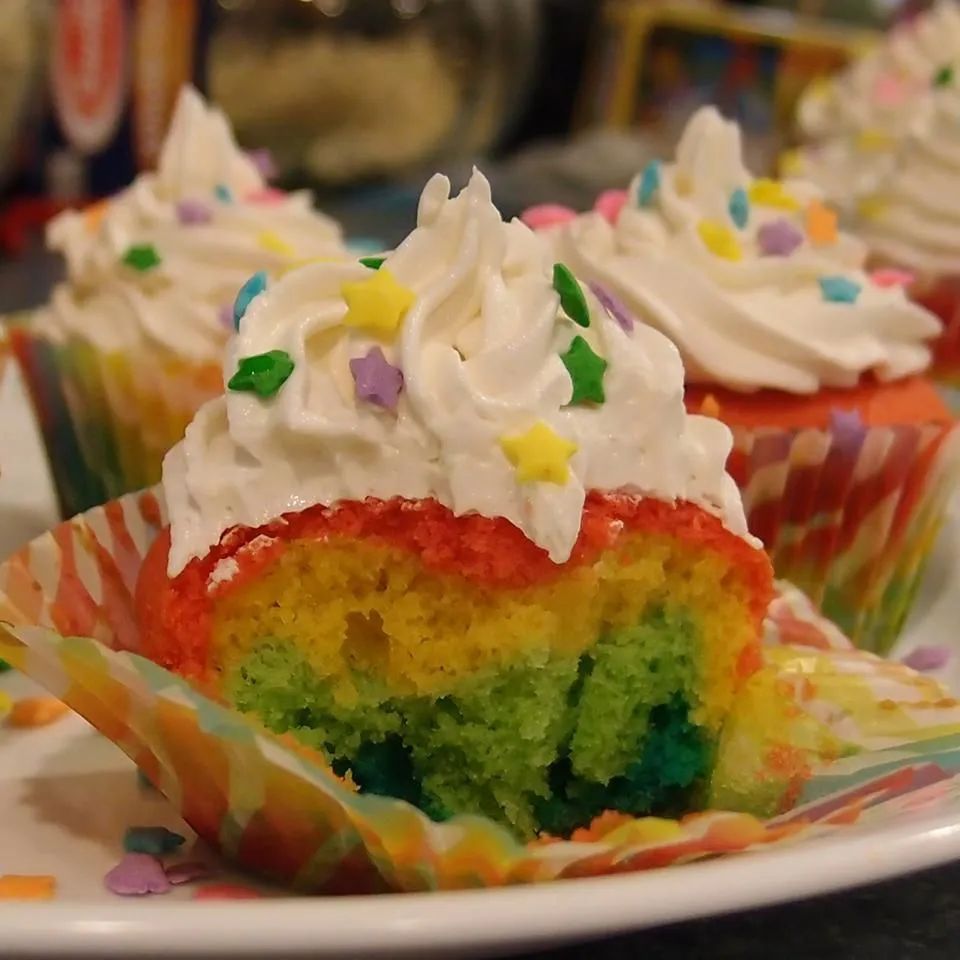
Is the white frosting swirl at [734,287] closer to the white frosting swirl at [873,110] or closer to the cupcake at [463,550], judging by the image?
the cupcake at [463,550]

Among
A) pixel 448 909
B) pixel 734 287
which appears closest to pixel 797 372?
pixel 734 287

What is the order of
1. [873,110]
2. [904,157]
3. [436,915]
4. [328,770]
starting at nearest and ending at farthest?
1. [436,915]
2. [328,770]
3. [904,157]
4. [873,110]

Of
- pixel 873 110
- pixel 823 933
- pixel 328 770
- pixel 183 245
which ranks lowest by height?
pixel 823 933

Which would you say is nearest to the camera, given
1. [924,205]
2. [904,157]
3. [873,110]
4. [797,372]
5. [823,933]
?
[823,933]

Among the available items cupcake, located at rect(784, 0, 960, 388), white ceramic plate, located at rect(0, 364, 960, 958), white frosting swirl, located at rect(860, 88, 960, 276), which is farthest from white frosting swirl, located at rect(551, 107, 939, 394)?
white ceramic plate, located at rect(0, 364, 960, 958)

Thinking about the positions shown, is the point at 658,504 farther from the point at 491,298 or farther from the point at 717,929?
the point at 717,929

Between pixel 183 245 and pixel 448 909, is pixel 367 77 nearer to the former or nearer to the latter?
pixel 183 245

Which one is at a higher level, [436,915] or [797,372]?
[797,372]
